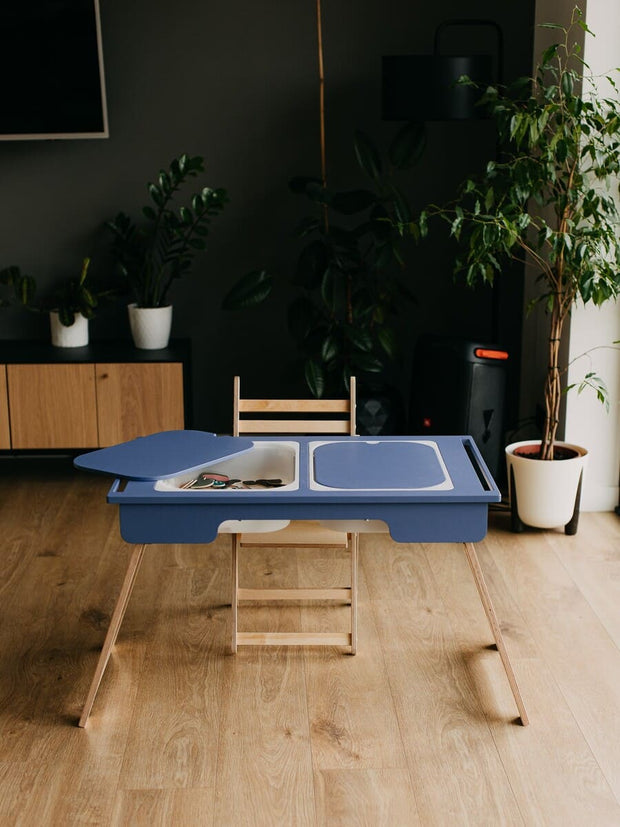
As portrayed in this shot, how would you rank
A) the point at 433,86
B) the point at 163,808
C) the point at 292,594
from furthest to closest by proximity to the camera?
the point at 433,86, the point at 292,594, the point at 163,808

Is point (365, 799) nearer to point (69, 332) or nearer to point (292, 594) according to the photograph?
point (292, 594)

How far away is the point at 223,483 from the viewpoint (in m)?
2.71

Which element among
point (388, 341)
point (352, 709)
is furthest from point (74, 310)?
point (352, 709)

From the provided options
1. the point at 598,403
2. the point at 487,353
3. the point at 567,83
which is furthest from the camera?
the point at 487,353

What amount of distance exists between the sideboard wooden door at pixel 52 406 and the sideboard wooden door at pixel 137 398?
0.05 m

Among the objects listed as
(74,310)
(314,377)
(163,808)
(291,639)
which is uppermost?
(74,310)

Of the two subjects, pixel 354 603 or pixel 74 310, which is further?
pixel 74 310

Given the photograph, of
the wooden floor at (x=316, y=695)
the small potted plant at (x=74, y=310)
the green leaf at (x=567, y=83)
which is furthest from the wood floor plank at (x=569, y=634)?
the small potted plant at (x=74, y=310)

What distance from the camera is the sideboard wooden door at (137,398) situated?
14.6 ft

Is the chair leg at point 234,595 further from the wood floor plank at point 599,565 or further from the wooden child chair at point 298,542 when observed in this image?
the wood floor plank at point 599,565

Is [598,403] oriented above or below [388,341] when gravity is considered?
below

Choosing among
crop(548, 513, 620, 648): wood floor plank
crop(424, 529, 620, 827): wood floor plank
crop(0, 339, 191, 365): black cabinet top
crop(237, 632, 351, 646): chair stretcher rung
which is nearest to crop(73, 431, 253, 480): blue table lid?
crop(237, 632, 351, 646): chair stretcher rung

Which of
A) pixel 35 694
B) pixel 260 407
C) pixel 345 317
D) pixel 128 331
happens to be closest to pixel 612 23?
pixel 345 317

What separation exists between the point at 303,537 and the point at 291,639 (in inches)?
12.4
